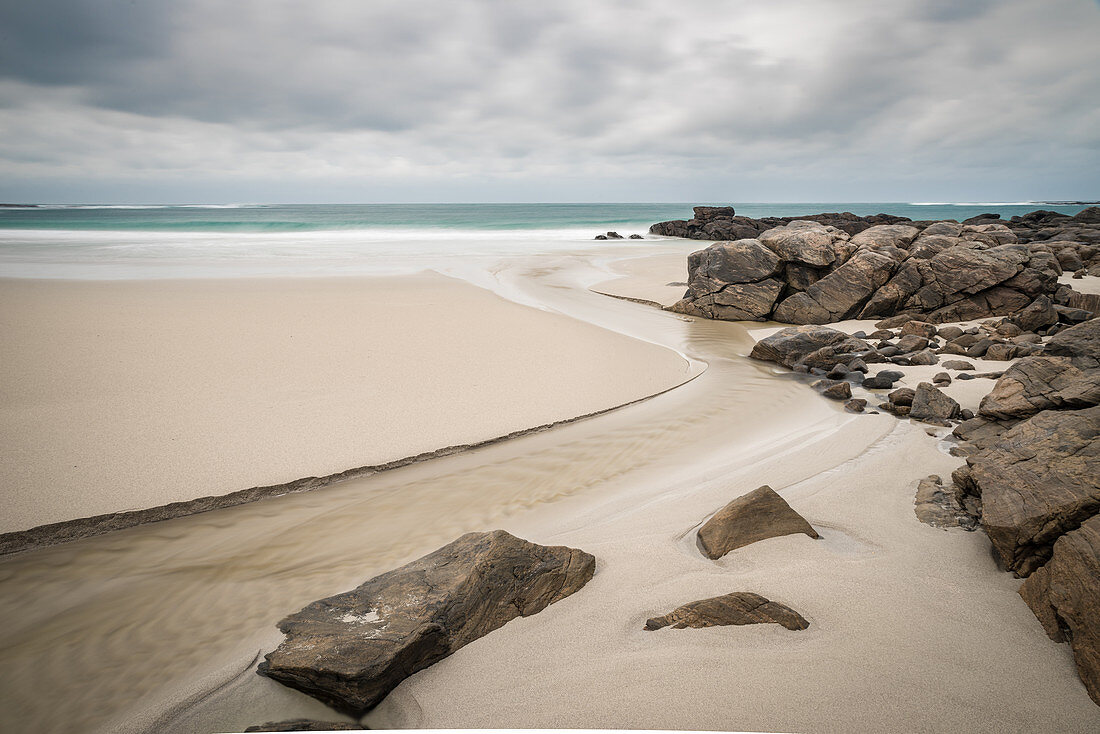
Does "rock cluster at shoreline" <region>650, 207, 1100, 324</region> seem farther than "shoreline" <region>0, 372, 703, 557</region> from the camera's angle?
Yes

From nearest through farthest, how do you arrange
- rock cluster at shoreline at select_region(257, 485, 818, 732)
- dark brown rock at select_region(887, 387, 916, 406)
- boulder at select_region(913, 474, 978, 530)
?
rock cluster at shoreline at select_region(257, 485, 818, 732), boulder at select_region(913, 474, 978, 530), dark brown rock at select_region(887, 387, 916, 406)

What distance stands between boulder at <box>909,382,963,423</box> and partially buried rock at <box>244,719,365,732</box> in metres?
5.77

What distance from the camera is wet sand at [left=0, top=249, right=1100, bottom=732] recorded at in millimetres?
1957

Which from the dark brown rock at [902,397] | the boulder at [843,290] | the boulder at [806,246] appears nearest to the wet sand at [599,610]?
the dark brown rock at [902,397]

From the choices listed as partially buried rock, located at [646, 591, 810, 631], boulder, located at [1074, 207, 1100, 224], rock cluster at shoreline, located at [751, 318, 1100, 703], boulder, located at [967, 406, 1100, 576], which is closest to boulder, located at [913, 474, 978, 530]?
rock cluster at shoreline, located at [751, 318, 1100, 703]

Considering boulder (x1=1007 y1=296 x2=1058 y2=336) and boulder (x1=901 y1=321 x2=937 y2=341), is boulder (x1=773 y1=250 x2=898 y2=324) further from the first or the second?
boulder (x1=1007 y1=296 x2=1058 y2=336)

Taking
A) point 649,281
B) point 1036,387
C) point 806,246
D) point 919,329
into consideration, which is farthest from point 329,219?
point 1036,387

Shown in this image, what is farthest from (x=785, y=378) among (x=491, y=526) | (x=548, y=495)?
(x=491, y=526)

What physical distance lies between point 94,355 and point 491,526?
603 centimetres

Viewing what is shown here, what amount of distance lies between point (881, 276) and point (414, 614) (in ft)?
39.1

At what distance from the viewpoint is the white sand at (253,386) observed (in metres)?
4.15

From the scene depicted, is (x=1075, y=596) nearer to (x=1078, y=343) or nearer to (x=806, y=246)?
(x=1078, y=343)

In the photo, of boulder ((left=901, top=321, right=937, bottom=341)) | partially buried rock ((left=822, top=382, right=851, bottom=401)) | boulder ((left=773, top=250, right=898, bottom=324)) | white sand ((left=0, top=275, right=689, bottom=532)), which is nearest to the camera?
white sand ((left=0, top=275, right=689, bottom=532))

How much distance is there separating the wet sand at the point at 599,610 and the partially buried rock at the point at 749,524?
0.08m
